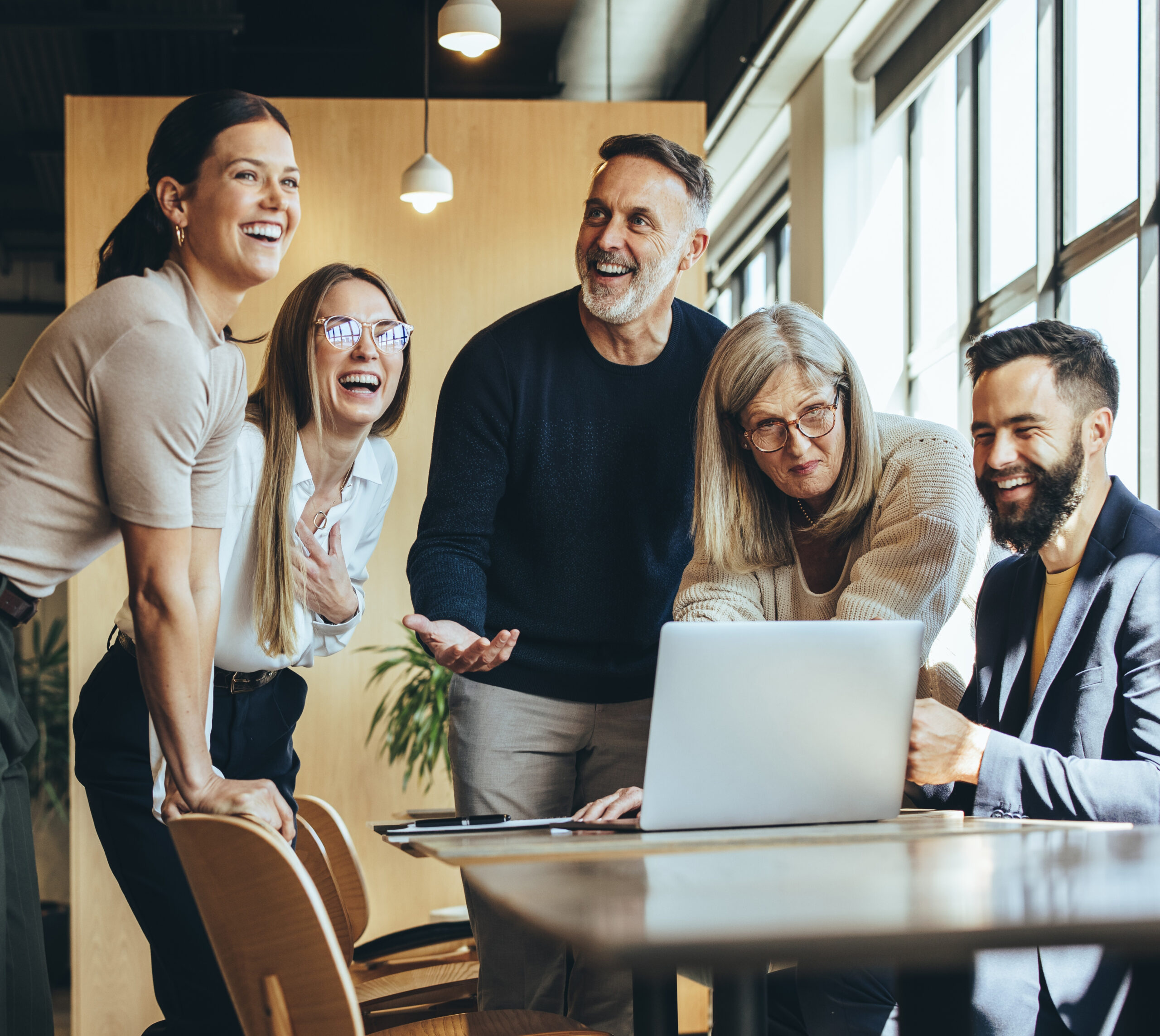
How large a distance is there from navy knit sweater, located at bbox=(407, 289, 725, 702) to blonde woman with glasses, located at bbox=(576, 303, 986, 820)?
160 mm

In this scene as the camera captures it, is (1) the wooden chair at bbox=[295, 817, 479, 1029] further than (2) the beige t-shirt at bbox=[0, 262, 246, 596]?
Yes

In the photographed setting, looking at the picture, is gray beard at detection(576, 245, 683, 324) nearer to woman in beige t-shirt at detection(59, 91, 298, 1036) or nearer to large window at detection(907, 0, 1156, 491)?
woman in beige t-shirt at detection(59, 91, 298, 1036)

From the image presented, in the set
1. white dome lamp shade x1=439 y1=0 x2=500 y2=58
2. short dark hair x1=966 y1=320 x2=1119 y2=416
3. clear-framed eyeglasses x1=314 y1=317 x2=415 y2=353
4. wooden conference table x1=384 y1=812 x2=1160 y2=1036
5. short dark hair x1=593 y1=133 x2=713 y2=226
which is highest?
white dome lamp shade x1=439 y1=0 x2=500 y2=58

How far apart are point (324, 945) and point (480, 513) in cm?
127

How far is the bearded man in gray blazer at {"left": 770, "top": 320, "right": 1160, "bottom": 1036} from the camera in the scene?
66.9 inches

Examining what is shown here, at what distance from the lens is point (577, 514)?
238 centimetres

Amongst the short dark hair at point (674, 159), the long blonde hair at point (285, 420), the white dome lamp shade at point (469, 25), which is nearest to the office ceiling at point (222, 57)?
the white dome lamp shade at point (469, 25)

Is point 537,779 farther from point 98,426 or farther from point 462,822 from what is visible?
point 98,426

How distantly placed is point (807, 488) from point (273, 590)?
997 mm

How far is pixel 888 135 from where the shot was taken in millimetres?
6113

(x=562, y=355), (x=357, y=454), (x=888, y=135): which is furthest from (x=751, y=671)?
(x=888, y=135)

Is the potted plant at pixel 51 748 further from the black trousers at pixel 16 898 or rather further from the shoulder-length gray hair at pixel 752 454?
the shoulder-length gray hair at pixel 752 454

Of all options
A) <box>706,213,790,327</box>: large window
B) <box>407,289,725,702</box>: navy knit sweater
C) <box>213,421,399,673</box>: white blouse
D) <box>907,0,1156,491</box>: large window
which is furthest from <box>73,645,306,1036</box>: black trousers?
<box>706,213,790,327</box>: large window

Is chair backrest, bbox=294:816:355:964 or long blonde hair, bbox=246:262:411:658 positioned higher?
long blonde hair, bbox=246:262:411:658
